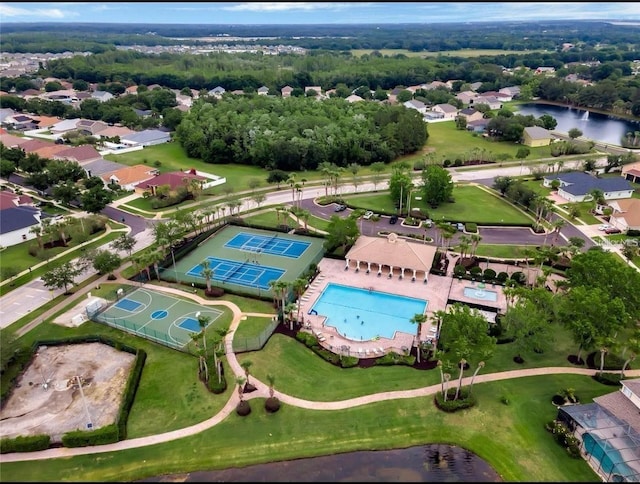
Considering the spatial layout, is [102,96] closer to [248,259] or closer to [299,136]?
[299,136]

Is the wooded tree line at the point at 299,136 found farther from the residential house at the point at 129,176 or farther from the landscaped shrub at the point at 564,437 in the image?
the landscaped shrub at the point at 564,437

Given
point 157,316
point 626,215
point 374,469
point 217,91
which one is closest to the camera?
point 374,469

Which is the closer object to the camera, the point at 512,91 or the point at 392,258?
the point at 392,258

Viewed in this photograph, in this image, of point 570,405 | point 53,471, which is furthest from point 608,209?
point 53,471

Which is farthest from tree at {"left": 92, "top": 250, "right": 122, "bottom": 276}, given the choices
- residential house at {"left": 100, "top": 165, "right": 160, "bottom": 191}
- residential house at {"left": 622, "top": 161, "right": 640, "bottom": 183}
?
residential house at {"left": 622, "top": 161, "right": 640, "bottom": 183}

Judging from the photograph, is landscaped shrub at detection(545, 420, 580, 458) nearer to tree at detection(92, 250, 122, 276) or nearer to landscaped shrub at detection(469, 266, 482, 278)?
landscaped shrub at detection(469, 266, 482, 278)

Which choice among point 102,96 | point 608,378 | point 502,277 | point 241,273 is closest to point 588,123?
point 502,277
